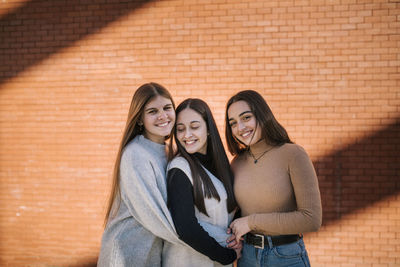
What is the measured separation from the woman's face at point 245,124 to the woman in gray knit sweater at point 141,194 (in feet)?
1.75

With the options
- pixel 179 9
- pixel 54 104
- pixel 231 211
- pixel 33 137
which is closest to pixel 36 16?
pixel 54 104

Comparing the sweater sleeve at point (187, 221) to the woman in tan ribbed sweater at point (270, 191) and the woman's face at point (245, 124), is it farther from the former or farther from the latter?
the woman's face at point (245, 124)

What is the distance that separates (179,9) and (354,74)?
2.52 m

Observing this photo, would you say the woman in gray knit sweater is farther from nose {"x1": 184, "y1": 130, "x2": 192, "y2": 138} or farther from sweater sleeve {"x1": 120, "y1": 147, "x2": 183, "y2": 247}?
nose {"x1": 184, "y1": 130, "x2": 192, "y2": 138}

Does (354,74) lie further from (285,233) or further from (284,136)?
(285,233)

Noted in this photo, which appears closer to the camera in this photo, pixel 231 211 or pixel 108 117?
pixel 231 211

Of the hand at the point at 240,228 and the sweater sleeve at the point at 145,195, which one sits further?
the hand at the point at 240,228

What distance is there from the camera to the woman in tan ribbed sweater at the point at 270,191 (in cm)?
197

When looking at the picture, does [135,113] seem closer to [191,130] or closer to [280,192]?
[191,130]

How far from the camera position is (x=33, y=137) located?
4.12 m

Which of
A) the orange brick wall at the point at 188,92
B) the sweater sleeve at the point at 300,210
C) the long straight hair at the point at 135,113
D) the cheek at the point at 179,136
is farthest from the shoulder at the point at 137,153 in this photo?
the orange brick wall at the point at 188,92

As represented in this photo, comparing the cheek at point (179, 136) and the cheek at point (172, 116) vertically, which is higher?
the cheek at point (172, 116)

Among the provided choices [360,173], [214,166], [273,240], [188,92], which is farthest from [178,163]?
[360,173]

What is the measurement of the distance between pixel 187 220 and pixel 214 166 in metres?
0.59
